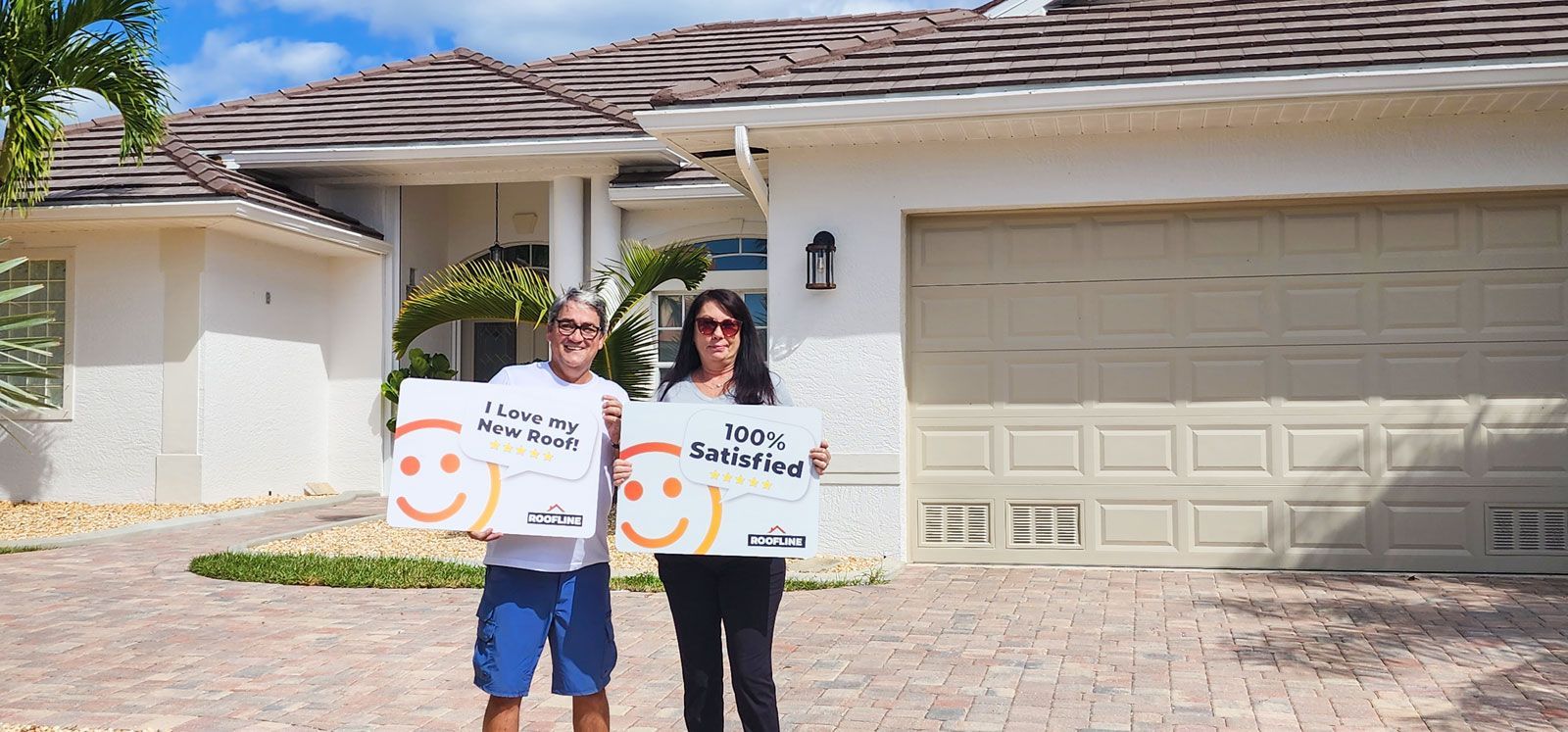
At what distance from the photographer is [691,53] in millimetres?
15344

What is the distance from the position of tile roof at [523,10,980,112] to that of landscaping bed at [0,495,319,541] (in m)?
5.84

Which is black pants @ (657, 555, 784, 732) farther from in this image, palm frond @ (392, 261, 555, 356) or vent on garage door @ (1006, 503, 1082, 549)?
palm frond @ (392, 261, 555, 356)

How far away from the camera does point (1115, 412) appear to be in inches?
350

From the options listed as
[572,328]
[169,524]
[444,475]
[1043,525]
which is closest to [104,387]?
[169,524]

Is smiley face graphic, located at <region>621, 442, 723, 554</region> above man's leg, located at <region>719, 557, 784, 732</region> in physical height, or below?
above

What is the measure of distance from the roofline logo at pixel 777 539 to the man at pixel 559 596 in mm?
492

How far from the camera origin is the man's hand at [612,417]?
4.05 meters

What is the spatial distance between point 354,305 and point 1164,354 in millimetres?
9317

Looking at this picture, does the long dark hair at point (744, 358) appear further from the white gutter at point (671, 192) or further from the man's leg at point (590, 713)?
the white gutter at point (671, 192)

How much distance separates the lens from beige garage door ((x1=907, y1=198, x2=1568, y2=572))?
847 cm

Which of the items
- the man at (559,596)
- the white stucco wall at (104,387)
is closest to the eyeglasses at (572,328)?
the man at (559,596)

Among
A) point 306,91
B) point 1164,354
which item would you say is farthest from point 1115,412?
point 306,91

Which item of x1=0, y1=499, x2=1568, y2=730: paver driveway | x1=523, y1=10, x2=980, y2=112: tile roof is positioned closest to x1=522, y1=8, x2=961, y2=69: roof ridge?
x1=523, y1=10, x2=980, y2=112: tile roof

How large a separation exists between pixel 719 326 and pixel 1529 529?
6.88m
